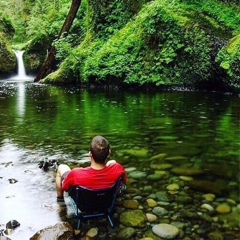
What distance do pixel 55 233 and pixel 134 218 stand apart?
3.08ft

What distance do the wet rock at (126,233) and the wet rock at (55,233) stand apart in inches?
19.9

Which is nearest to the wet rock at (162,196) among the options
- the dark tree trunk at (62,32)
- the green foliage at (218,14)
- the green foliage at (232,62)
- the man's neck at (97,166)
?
the man's neck at (97,166)

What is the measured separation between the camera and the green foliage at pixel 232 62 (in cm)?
1504

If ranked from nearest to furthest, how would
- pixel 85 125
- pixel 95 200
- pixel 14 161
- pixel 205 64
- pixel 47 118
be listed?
1. pixel 95 200
2. pixel 14 161
3. pixel 85 125
4. pixel 47 118
5. pixel 205 64

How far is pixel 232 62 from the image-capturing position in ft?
49.6

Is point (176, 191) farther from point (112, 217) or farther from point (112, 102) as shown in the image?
point (112, 102)

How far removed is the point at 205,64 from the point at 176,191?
12.4 meters

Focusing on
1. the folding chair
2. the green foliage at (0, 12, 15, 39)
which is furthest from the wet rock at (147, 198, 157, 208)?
the green foliage at (0, 12, 15, 39)

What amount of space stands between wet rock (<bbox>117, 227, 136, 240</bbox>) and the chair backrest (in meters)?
0.32

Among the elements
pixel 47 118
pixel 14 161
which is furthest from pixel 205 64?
pixel 14 161

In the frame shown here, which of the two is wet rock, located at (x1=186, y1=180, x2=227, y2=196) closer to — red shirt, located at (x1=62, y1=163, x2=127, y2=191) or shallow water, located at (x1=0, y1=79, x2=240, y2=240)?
shallow water, located at (x1=0, y1=79, x2=240, y2=240)

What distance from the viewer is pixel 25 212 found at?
4512 mm

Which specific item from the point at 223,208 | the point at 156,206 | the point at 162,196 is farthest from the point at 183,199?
the point at 223,208

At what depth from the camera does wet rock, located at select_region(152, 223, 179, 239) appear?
3912mm
